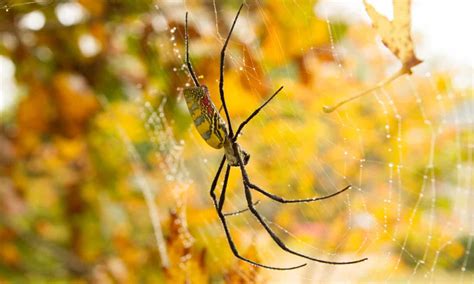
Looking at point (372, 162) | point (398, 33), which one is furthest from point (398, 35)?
point (372, 162)

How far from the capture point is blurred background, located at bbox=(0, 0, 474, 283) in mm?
2127

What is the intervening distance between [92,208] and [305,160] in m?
1.15

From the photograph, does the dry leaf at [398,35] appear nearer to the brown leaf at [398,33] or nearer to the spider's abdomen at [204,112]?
the brown leaf at [398,33]

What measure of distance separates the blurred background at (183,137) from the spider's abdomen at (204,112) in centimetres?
60

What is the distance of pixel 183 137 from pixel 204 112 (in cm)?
151

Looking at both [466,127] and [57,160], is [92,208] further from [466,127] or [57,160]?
[466,127]

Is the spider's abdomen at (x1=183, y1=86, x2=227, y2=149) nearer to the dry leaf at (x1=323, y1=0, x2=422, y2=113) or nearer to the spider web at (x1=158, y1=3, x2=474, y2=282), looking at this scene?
the dry leaf at (x1=323, y1=0, x2=422, y2=113)

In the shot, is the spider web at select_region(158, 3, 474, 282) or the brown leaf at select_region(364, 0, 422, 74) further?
the spider web at select_region(158, 3, 474, 282)

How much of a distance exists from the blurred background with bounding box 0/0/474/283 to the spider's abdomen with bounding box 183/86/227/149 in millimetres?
603

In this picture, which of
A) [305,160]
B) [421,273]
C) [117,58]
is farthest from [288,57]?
[421,273]

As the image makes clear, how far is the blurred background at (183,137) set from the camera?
2.13m

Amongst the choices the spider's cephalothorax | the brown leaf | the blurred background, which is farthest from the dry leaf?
the blurred background

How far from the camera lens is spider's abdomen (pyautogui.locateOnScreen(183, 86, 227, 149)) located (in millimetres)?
862

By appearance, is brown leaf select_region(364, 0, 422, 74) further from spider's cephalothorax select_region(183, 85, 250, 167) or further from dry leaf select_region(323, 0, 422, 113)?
spider's cephalothorax select_region(183, 85, 250, 167)
